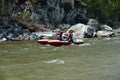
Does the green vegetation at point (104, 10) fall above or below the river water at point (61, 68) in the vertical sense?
below

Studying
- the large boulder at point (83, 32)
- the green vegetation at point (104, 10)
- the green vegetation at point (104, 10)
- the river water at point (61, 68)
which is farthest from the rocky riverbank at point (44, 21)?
the river water at point (61, 68)

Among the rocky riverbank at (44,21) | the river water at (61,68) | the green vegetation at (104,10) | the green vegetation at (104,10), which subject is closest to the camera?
the river water at (61,68)

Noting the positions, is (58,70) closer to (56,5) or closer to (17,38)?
(17,38)

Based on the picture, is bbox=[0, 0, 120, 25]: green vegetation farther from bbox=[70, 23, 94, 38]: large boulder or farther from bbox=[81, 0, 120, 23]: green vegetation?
bbox=[70, 23, 94, 38]: large boulder

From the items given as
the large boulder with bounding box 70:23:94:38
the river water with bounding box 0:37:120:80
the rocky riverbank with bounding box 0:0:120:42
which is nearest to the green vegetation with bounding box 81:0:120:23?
the rocky riverbank with bounding box 0:0:120:42

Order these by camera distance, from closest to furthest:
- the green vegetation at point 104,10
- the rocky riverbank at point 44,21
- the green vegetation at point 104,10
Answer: the rocky riverbank at point 44,21 → the green vegetation at point 104,10 → the green vegetation at point 104,10

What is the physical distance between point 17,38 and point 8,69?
20987 millimetres

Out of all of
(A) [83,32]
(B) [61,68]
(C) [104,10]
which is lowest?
(C) [104,10]

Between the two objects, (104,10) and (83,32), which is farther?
(104,10)

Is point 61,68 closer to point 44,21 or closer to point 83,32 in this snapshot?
point 83,32

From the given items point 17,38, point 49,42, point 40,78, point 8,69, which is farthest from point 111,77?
point 17,38

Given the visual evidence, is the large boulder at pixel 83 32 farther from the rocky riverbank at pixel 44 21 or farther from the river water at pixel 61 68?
the river water at pixel 61 68

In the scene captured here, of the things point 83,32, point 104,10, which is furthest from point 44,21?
point 104,10

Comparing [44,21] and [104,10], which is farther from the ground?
[44,21]
